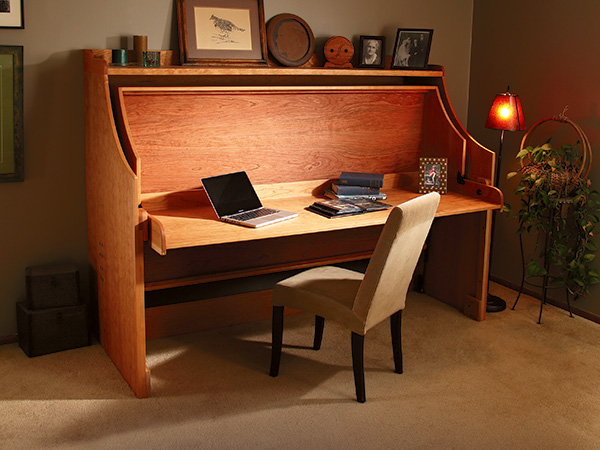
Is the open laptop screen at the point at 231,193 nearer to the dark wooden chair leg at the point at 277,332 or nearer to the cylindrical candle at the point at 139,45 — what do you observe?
the dark wooden chair leg at the point at 277,332

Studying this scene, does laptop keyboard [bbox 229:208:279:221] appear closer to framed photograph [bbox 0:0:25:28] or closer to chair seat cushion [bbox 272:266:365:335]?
chair seat cushion [bbox 272:266:365:335]

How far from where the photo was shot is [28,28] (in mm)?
2783

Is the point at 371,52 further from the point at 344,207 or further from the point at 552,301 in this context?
the point at 552,301

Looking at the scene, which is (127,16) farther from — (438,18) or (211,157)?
(438,18)

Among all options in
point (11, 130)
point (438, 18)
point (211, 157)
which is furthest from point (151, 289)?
point (438, 18)

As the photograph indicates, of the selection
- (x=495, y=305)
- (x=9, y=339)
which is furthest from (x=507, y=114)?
(x=9, y=339)

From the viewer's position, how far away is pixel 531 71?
3.69 meters

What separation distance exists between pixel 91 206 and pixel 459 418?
72.1 inches

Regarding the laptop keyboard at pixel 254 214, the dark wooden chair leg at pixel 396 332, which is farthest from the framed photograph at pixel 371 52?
the dark wooden chair leg at pixel 396 332

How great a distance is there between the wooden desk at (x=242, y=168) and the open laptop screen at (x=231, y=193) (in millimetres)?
78

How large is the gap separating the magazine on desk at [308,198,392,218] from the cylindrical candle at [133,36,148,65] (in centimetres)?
101

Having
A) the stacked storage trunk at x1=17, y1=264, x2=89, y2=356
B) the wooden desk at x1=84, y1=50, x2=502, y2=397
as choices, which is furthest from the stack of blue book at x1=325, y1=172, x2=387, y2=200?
the stacked storage trunk at x1=17, y1=264, x2=89, y2=356

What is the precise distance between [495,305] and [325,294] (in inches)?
53.7

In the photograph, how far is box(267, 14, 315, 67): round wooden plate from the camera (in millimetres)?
3180
